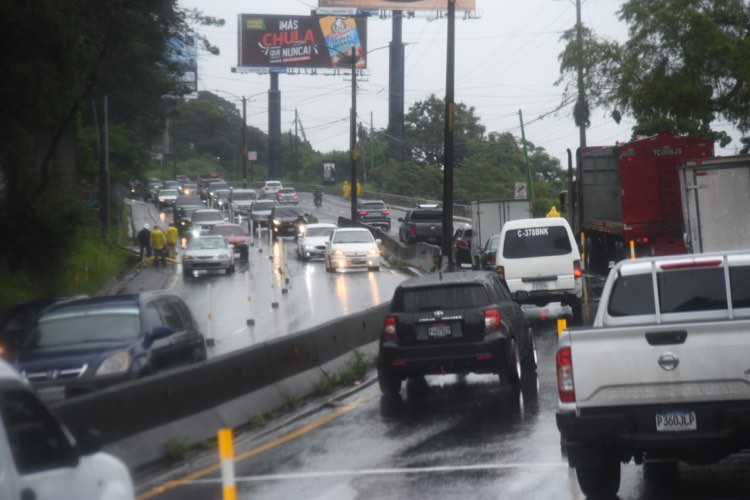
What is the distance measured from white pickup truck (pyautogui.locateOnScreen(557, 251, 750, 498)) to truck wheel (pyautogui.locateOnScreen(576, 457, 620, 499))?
10mm

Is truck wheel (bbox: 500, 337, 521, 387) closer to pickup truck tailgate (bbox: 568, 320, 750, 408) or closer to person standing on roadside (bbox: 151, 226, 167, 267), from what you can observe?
pickup truck tailgate (bbox: 568, 320, 750, 408)

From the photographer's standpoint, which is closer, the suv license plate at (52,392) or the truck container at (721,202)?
the suv license plate at (52,392)

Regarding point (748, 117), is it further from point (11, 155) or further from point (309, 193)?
point (309, 193)

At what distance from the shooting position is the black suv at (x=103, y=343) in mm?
13242

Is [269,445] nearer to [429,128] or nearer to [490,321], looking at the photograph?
[490,321]

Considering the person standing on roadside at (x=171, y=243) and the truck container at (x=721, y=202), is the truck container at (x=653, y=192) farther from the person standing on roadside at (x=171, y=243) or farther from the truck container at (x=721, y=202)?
the person standing on roadside at (x=171, y=243)

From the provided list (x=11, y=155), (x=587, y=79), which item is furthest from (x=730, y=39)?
(x=11, y=155)

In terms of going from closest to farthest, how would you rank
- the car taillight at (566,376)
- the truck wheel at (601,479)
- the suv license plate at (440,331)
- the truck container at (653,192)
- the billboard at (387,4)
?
the car taillight at (566,376) < the truck wheel at (601,479) < the suv license plate at (440,331) < the truck container at (653,192) < the billboard at (387,4)

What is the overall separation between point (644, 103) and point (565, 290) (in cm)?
2031

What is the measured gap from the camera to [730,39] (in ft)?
132

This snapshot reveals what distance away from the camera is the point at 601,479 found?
9039 mm

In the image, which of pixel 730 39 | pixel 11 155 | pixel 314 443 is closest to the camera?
pixel 314 443

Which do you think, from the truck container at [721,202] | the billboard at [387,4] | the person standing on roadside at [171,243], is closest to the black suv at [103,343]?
the truck container at [721,202]

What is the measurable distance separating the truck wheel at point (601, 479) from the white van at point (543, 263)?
48.7ft
